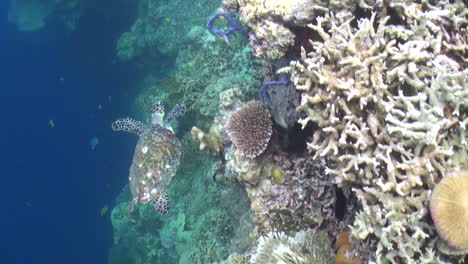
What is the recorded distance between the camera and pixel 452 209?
1955mm

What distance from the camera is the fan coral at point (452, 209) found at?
6.29ft

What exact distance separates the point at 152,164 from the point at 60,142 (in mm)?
31300

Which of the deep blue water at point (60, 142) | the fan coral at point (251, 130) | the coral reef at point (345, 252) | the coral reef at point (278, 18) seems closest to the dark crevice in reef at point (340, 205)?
the coral reef at point (345, 252)

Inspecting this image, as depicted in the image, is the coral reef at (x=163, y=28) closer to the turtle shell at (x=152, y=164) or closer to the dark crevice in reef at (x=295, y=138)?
the turtle shell at (x=152, y=164)

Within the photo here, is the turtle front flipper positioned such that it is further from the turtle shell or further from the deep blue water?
the deep blue water

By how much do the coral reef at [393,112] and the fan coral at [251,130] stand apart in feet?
3.76

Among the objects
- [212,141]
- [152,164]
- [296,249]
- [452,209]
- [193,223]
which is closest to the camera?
[452,209]

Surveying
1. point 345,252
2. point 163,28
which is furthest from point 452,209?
point 163,28

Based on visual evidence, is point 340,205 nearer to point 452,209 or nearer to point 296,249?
point 296,249

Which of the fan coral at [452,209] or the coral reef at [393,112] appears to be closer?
the fan coral at [452,209]

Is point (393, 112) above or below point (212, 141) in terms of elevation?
above

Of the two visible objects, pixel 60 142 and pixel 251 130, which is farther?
pixel 60 142

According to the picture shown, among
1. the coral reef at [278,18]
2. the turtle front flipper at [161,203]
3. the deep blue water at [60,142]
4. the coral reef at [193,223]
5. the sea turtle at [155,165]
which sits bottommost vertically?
the deep blue water at [60,142]

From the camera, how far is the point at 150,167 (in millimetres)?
6285
